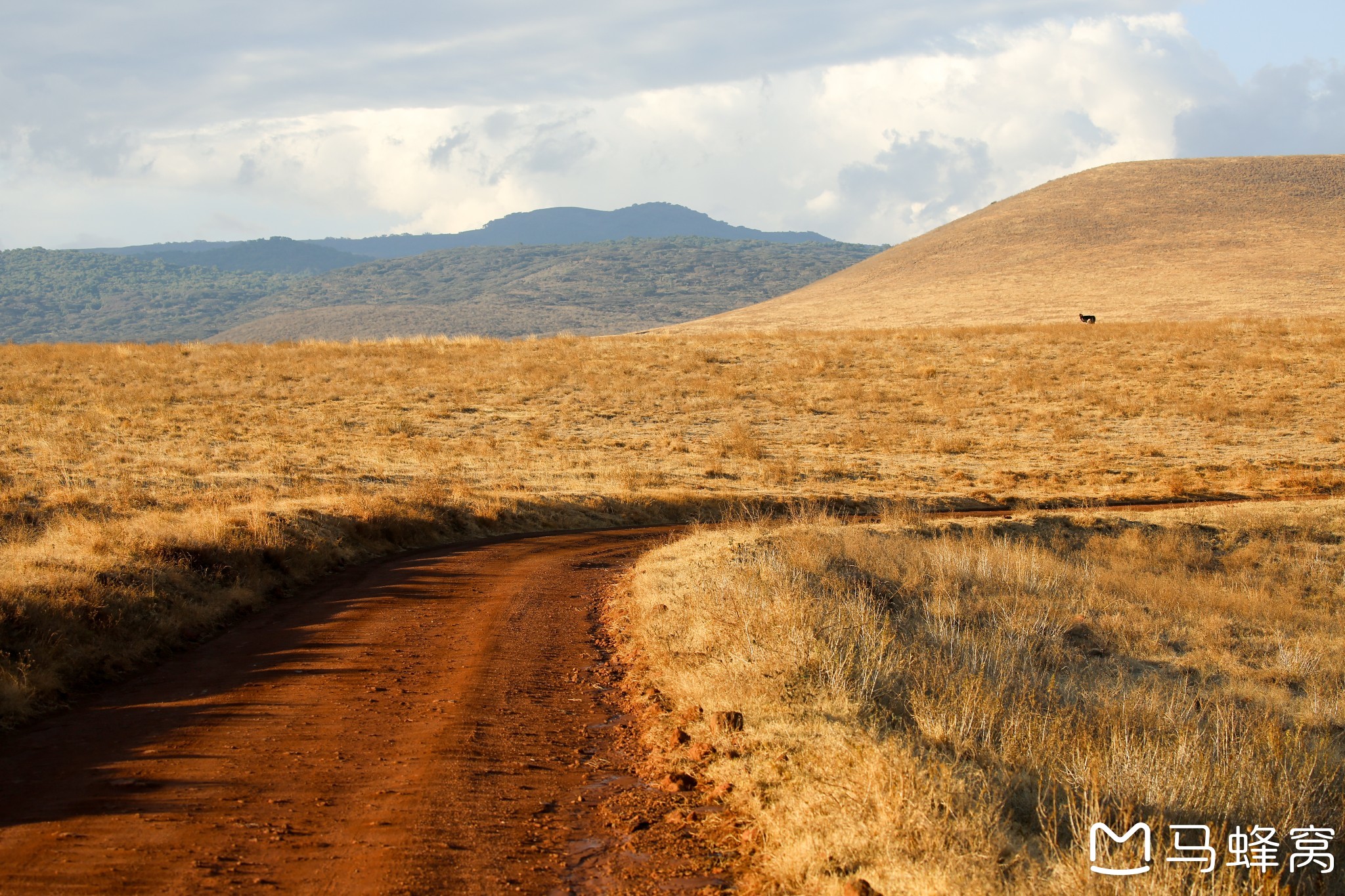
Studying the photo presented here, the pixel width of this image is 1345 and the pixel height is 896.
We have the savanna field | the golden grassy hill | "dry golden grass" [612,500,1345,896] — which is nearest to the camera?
"dry golden grass" [612,500,1345,896]

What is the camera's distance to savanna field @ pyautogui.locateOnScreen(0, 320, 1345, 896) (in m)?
5.45

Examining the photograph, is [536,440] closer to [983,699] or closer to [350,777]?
[350,777]

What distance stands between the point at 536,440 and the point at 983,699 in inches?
921

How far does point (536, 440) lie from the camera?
29.0 metres

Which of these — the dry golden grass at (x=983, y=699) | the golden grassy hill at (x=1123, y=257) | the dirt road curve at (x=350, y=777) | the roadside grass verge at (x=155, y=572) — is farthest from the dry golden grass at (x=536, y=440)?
the golden grassy hill at (x=1123, y=257)

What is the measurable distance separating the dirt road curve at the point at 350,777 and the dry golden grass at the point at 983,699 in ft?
2.36

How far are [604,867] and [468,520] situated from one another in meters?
13.5

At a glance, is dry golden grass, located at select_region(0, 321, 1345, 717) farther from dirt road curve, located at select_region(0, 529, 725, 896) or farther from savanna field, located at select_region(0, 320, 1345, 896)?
dirt road curve, located at select_region(0, 529, 725, 896)

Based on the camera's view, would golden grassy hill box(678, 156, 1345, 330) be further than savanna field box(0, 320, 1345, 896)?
Yes

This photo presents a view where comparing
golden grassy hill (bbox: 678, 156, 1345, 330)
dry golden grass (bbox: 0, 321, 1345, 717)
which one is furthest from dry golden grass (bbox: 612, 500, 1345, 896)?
golden grassy hill (bbox: 678, 156, 1345, 330)

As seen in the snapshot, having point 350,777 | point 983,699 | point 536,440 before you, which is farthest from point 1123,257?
point 350,777

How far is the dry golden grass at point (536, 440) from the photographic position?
1096 cm

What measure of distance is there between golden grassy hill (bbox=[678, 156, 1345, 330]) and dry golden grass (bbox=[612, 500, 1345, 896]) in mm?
49896

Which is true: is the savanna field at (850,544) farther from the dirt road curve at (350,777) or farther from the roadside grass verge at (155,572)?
the dirt road curve at (350,777)
